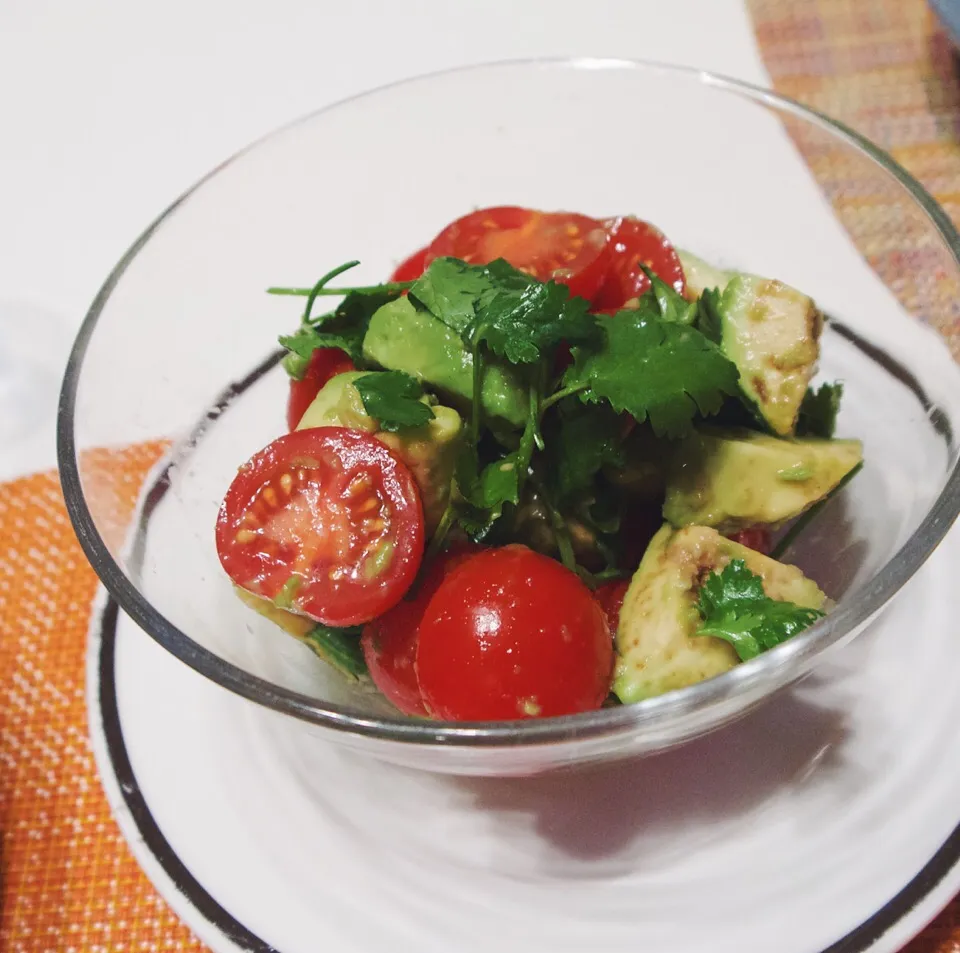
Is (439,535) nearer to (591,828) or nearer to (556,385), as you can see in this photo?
(556,385)

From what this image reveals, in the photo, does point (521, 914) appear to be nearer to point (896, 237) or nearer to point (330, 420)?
point (330, 420)

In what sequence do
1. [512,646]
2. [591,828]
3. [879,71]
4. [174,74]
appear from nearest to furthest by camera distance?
[512,646] → [591,828] → [879,71] → [174,74]

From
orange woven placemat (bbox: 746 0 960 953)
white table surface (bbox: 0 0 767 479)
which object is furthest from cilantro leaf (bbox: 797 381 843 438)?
white table surface (bbox: 0 0 767 479)

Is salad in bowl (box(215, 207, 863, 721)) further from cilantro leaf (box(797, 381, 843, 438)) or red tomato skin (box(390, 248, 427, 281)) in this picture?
red tomato skin (box(390, 248, 427, 281))

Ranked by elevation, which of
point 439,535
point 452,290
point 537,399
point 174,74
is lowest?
point 439,535

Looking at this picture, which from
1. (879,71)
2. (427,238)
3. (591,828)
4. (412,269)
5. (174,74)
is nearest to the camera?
(591,828)

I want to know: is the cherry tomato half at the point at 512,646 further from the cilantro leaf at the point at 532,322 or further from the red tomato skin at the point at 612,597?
the cilantro leaf at the point at 532,322

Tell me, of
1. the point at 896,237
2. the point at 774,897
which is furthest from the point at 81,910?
the point at 896,237

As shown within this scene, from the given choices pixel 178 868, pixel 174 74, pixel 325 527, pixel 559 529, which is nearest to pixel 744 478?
pixel 559 529
